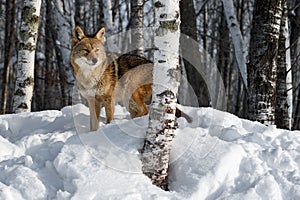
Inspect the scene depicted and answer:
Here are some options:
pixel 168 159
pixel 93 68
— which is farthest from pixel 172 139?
pixel 93 68

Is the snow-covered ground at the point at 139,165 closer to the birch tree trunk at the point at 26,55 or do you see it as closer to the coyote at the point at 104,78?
the coyote at the point at 104,78

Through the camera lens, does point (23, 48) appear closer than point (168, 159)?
No

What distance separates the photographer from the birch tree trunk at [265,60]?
18.9 ft

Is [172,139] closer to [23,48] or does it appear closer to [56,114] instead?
[56,114]

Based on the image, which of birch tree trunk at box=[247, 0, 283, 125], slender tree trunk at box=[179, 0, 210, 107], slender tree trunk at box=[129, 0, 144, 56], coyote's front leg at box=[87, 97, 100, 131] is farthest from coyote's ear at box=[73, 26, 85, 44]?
slender tree trunk at box=[179, 0, 210, 107]

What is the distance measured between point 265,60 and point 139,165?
291 centimetres

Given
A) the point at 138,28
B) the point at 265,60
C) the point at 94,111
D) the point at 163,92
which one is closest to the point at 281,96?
the point at 265,60

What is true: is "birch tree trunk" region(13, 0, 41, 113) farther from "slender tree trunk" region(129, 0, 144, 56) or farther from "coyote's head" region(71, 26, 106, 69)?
"slender tree trunk" region(129, 0, 144, 56)

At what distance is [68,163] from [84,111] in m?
2.43

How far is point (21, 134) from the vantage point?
5117mm

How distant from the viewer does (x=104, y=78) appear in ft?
17.7

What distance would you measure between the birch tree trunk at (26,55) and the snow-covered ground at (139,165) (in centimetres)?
205

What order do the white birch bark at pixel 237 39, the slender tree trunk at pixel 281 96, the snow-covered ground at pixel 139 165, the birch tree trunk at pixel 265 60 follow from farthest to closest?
the white birch bark at pixel 237 39, the slender tree trunk at pixel 281 96, the birch tree trunk at pixel 265 60, the snow-covered ground at pixel 139 165

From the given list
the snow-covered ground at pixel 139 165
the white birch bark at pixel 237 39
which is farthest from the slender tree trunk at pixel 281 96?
the snow-covered ground at pixel 139 165
